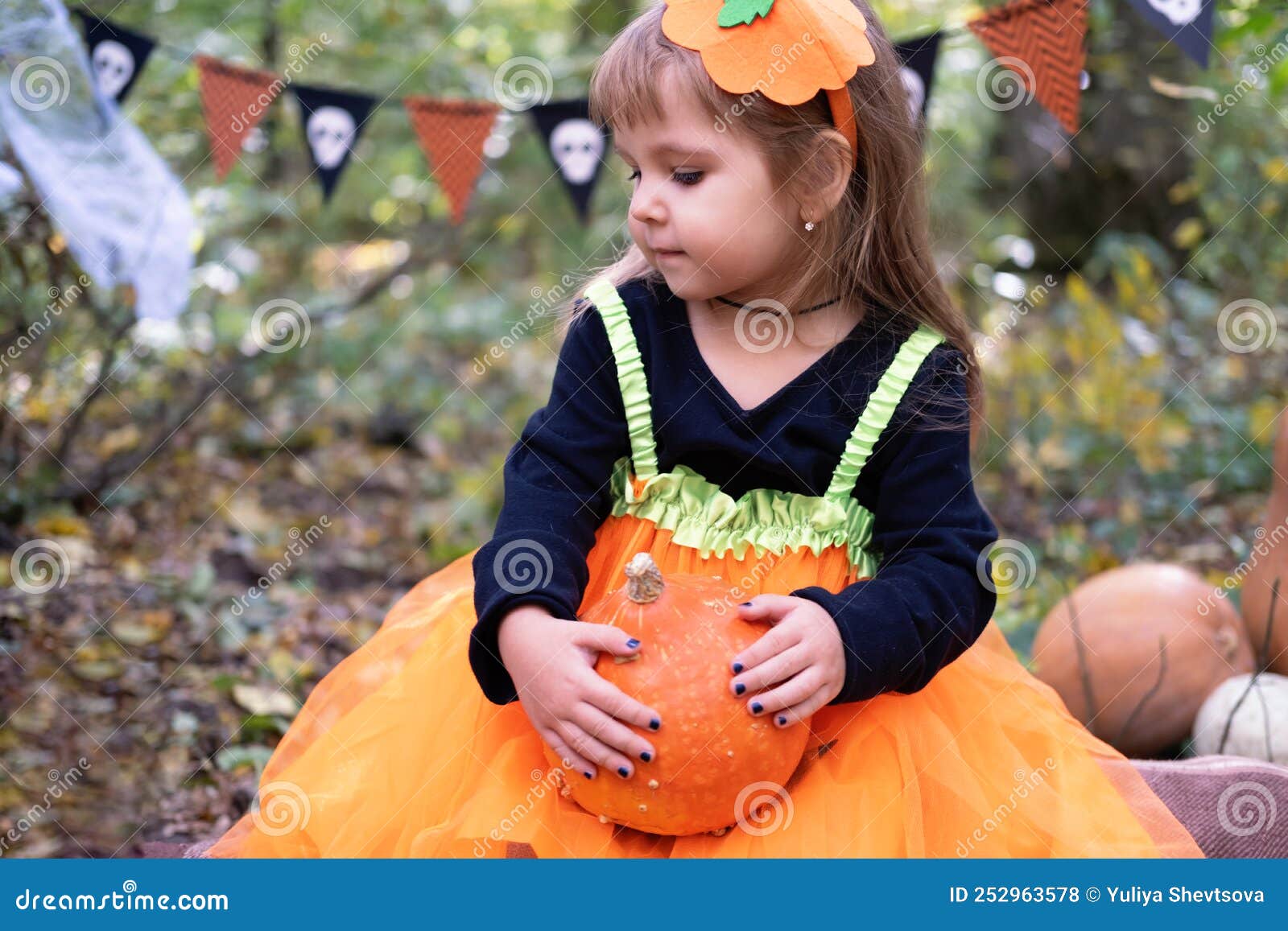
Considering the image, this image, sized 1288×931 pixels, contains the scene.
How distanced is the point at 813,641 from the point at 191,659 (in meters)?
1.99

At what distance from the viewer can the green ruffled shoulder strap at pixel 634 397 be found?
1.70 meters

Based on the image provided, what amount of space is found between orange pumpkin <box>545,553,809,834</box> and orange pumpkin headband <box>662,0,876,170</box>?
0.64 m

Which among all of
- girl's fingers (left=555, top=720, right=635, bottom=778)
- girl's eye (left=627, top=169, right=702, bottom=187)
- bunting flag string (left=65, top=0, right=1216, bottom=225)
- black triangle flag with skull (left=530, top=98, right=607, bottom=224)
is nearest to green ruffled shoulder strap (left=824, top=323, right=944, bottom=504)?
girl's eye (left=627, top=169, right=702, bottom=187)

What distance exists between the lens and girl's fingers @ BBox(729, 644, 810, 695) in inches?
55.9

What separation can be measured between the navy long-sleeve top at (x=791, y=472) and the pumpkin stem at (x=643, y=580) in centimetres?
12

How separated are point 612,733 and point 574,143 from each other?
2.10 m

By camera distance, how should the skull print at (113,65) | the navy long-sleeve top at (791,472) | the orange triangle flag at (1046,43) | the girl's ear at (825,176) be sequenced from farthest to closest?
the skull print at (113,65)
the orange triangle flag at (1046,43)
the girl's ear at (825,176)
the navy long-sleeve top at (791,472)

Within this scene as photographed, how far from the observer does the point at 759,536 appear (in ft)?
5.51

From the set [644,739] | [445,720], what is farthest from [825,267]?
[445,720]

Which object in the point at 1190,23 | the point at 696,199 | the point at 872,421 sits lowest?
the point at 872,421

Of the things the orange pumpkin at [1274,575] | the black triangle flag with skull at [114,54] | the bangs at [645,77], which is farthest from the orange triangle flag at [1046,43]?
the black triangle flag with skull at [114,54]

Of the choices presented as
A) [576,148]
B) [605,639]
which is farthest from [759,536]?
[576,148]

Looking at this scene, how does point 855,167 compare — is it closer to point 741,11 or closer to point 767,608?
A: point 741,11

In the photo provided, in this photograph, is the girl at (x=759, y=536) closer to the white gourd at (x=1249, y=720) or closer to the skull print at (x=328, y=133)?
the white gourd at (x=1249, y=720)
